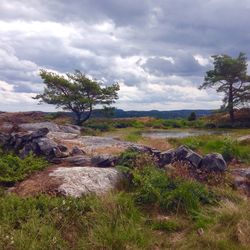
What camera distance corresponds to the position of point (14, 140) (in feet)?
42.7

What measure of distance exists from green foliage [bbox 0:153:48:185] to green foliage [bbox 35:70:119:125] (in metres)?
24.3

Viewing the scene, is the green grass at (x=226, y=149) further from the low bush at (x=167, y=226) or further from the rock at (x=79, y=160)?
the low bush at (x=167, y=226)

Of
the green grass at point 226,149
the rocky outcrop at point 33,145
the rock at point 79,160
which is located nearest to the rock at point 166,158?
the rock at point 79,160

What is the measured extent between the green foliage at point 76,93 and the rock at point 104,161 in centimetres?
2421

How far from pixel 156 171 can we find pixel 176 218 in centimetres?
162

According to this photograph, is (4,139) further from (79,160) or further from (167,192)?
(167,192)

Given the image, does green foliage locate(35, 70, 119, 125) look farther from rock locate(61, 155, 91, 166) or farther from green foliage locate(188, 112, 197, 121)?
rock locate(61, 155, 91, 166)

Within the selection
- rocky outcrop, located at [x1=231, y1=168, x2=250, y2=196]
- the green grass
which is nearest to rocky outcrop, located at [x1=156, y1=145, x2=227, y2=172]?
rocky outcrop, located at [x1=231, y1=168, x2=250, y2=196]

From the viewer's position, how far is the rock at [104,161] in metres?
10.6

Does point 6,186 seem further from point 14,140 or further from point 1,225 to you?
point 14,140

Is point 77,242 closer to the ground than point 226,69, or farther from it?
closer to the ground

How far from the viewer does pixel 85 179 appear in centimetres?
923

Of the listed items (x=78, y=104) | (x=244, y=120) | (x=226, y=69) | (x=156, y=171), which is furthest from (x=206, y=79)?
(x=156, y=171)

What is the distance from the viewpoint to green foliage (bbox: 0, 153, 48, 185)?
9517 mm
